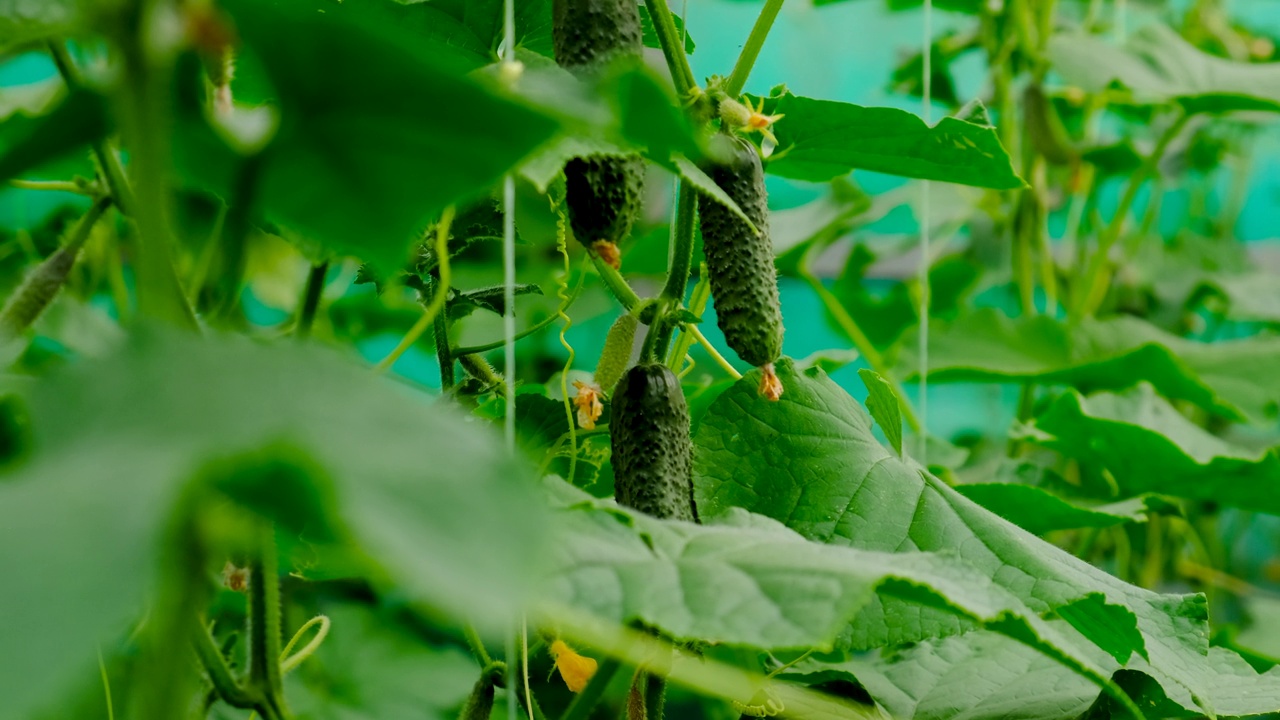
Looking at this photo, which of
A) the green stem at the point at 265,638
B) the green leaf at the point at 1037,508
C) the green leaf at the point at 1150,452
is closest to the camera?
the green stem at the point at 265,638

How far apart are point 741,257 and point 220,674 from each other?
0.32 metres

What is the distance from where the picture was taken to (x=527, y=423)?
68 centimetres

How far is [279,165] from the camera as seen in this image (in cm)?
35

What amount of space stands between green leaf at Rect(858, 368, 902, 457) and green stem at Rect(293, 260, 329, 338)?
0.34 m

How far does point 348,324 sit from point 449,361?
101 cm

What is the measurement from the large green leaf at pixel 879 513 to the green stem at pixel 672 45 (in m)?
0.17

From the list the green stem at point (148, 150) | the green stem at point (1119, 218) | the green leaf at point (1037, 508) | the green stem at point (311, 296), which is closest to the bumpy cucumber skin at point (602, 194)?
the green stem at point (311, 296)

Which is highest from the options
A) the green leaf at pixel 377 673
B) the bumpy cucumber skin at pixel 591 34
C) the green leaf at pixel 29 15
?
the green leaf at pixel 29 15

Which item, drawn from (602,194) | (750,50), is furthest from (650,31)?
(602,194)

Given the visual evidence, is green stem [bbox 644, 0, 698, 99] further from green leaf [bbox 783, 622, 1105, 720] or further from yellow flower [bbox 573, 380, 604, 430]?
green leaf [bbox 783, 622, 1105, 720]

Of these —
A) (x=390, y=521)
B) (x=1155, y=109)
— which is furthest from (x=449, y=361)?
(x=1155, y=109)

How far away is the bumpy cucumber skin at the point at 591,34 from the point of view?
520 millimetres

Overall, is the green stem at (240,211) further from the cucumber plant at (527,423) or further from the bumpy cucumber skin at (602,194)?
the bumpy cucumber skin at (602,194)

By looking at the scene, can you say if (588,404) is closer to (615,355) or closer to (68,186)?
(615,355)
